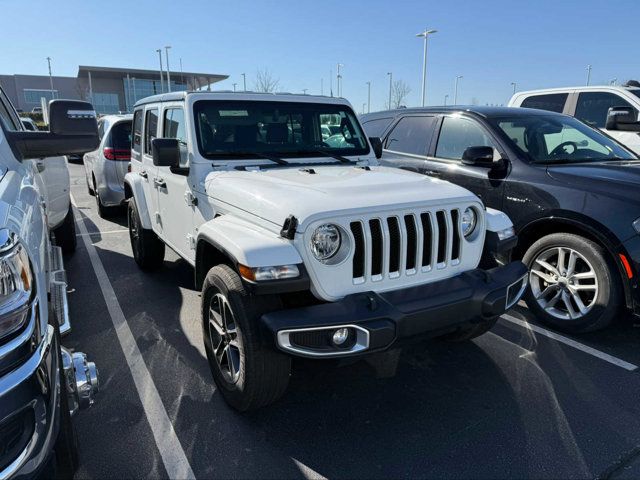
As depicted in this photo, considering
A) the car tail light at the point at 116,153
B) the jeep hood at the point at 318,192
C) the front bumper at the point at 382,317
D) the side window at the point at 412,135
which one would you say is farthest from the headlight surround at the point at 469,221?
the car tail light at the point at 116,153

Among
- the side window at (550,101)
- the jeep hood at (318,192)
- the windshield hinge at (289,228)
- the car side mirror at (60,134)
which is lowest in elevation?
the windshield hinge at (289,228)

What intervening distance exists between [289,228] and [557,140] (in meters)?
3.61

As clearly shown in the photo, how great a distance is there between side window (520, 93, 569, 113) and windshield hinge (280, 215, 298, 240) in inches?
275

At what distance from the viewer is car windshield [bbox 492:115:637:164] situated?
4473 millimetres

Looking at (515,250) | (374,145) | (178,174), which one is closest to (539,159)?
(515,250)

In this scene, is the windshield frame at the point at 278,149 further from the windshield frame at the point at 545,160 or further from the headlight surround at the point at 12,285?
the headlight surround at the point at 12,285

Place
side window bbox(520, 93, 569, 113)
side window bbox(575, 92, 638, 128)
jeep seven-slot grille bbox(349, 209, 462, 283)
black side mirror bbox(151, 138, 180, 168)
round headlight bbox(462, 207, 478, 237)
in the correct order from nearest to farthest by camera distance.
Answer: jeep seven-slot grille bbox(349, 209, 462, 283), round headlight bbox(462, 207, 478, 237), black side mirror bbox(151, 138, 180, 168), side window bbox(575, 92, 638, 128), side window bbox(520, 93, 569, 113)

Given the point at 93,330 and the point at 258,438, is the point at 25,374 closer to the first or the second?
the point at 258,438

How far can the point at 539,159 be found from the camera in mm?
4363

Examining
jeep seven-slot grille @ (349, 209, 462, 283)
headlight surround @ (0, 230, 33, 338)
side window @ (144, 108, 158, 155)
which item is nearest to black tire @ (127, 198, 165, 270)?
side window @ (144, 108, 158, 155)

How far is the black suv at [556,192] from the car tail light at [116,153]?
490 centimetres

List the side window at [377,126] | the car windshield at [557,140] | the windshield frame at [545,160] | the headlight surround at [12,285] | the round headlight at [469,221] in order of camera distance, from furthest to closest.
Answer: the side window at [377,126] → the car windshield at [557,140] → the windshield frame at [545,160] → the round headlight at [469,221] → the headlight surround at [12,285]

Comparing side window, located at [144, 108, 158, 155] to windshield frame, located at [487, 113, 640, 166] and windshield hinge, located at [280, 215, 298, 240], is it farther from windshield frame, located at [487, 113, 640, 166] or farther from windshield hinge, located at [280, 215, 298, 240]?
windshield frame, located at [487, 113, 640, 166]

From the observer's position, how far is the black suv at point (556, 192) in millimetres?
3480
